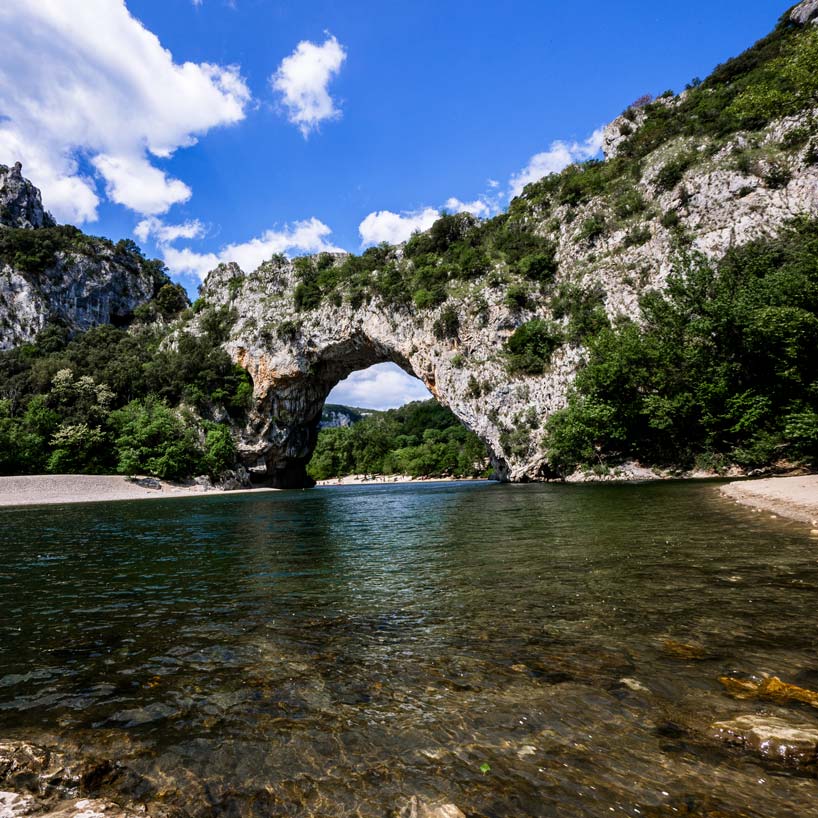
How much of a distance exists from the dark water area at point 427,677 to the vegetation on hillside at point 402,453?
7623cm

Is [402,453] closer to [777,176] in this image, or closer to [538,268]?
[538,268]

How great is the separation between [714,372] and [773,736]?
30.2 metres

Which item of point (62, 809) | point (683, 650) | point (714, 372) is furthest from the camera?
point (714, 372)

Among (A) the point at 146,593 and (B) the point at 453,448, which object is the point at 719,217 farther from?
(B) the point at 453,448

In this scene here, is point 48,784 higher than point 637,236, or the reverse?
point 637,236

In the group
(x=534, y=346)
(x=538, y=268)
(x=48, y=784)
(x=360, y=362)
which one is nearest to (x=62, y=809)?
(x=48, y=784)

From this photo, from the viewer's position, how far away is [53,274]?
66.9 m

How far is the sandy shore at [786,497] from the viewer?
10.8m

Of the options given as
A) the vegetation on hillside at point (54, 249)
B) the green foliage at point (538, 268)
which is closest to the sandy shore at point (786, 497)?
the green foliage at point (538, 268)

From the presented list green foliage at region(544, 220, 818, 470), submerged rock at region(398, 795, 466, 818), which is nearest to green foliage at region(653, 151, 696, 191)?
green foliage at region(544, 220, 818, 470)

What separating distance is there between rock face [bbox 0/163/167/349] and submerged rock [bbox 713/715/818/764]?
8059 centimetres

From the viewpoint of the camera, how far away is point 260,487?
5969 cm

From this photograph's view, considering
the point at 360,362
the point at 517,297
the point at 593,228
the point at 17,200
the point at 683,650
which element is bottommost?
the point at 683,650

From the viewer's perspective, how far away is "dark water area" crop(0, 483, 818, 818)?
2.36m
